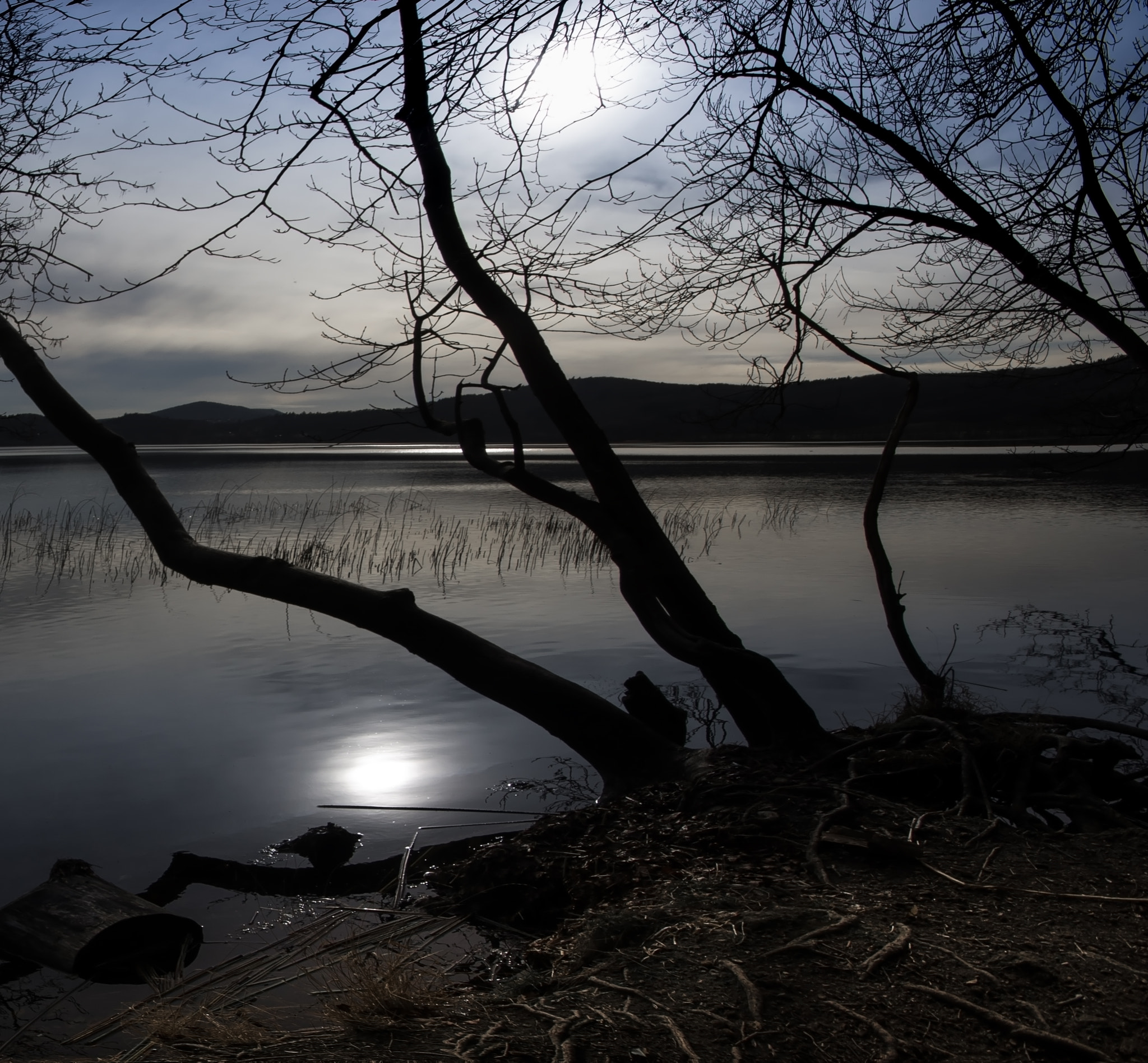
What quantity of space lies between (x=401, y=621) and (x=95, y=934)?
2.48m

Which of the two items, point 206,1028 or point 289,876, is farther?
point 289,876

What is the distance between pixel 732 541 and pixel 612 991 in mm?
19487

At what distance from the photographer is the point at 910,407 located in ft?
23.2

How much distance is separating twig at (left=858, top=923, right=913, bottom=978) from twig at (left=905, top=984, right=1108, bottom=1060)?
0.20 m

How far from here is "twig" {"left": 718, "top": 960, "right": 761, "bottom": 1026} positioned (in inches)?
125

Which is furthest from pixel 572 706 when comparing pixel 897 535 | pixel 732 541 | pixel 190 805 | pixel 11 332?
pixel 897 535

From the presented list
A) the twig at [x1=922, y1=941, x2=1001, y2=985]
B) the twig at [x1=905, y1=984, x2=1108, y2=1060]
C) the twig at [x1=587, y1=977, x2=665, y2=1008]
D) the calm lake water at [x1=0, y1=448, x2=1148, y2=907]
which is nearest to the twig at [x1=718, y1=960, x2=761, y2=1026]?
the twig at [x1=587, y1=977, x2=665, y2=1008]

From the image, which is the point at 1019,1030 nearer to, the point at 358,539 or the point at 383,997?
the point at 383,997

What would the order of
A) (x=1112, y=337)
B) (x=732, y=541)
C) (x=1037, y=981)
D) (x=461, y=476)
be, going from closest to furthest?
(x=1037, y=981), (x=1112, y=337), (x=732, y=541), (x=461, y=476)

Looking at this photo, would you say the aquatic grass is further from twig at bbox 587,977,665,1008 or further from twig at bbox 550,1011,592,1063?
twig at bbox 550,1011,592,1063

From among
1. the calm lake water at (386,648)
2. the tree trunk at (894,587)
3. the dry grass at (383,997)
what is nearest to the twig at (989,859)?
the dry grass at (383,997)

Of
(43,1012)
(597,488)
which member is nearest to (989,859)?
(597,488)

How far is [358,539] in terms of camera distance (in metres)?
22.6

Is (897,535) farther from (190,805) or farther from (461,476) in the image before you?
(461,476)
